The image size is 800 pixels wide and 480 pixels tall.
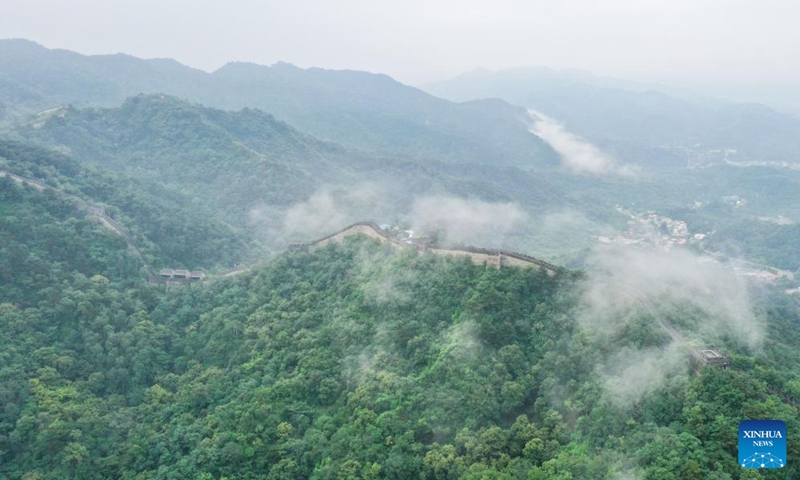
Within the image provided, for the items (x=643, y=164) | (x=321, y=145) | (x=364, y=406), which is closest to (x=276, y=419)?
(x=364, y=406)

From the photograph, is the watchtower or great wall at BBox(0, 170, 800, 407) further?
great wall at BBox(0, 170, 800, 407)

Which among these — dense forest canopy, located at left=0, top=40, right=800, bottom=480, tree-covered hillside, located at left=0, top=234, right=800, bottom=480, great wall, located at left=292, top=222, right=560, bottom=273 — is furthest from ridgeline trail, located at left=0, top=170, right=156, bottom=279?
great wall, located at left=292, top=222, right=560, bottom=273

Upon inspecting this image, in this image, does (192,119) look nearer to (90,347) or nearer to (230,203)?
(230,203)

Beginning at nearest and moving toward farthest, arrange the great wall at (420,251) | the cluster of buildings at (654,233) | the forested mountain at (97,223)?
1. the great wall at (420,251)
2. the forested mountain at (97,223)
3. the cluster of buildings at (654,233)

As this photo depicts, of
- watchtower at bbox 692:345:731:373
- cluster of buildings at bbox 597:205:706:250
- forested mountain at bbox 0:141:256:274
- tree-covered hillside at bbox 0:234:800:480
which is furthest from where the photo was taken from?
cluster of buildings at bbox 597:205:706:250

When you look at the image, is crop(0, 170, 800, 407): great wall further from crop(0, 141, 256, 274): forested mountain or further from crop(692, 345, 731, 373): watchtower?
crop(0, 141, 256, 274): forested mountain

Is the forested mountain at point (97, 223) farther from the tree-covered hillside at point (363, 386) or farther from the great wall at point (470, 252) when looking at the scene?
the great wall at point (470, 252)

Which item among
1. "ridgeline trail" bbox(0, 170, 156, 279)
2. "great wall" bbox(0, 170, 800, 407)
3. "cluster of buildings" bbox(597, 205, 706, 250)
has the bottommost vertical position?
"cluster of buildings" bbox(597, 205, 706, 250)

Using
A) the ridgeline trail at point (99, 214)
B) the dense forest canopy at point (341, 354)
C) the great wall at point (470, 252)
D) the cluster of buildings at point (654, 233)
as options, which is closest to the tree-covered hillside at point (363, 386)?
the dense forest canopy at point (341, 354)
